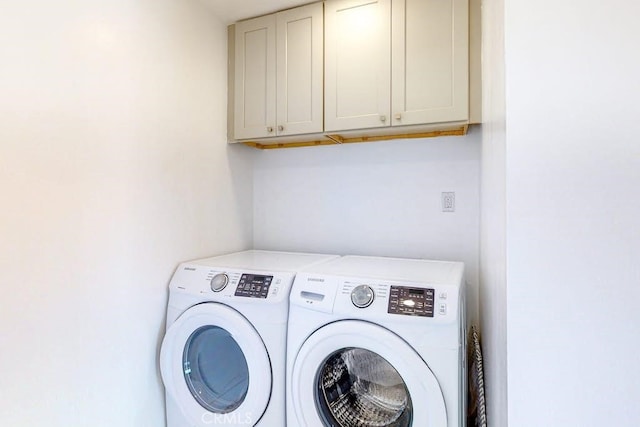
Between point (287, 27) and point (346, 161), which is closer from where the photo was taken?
point (287, 27)

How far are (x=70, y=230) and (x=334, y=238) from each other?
133 centimetres

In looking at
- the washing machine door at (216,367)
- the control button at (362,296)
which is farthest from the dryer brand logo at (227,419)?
the control button at (362,296)

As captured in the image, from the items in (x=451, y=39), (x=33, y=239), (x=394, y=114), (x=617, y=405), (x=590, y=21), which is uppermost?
(x=451, y=39)

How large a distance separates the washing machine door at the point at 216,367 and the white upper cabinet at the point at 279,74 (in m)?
1.04

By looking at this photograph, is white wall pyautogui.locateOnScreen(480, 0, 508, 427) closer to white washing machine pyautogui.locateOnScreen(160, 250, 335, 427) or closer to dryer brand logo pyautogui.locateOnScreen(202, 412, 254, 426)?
white washing machine pyautogui.locateOnScreen(160, 250, 335, 427)

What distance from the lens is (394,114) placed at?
1.56 m

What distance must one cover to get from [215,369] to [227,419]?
232 millimetres

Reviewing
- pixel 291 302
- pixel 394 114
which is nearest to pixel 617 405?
pixel 291 302

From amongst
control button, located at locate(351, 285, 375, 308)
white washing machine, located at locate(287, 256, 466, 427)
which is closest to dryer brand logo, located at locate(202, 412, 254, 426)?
white washing machine, located at locate(287, 256, 466, 427)

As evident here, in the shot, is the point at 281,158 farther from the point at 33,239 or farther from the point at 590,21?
the point at 590,21

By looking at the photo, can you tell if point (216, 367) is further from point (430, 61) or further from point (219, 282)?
point (430, 61)

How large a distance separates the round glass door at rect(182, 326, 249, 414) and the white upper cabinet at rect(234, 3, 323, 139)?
3.69 ft

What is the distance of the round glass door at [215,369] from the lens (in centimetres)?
141

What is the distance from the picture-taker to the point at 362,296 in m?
1.15
